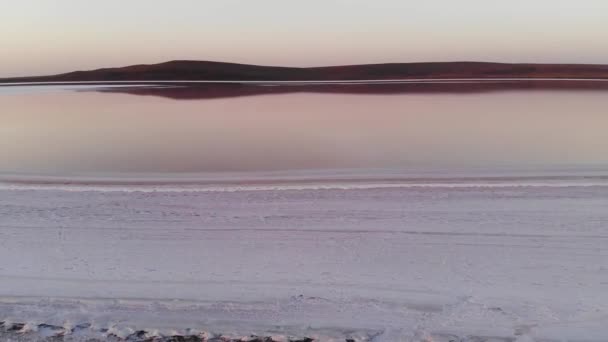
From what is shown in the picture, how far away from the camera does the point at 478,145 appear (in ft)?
4.18

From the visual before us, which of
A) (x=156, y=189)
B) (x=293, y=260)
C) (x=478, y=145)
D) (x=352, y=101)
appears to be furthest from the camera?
(x=352, y=101)

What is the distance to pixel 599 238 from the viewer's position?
2.58ft

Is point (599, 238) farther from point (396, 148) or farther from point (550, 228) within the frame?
point (396, 148)

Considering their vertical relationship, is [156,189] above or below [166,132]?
below

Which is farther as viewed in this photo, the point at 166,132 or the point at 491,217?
the point at 166,132

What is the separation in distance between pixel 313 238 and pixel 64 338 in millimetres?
458

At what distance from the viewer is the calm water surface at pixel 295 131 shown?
46.6 inches

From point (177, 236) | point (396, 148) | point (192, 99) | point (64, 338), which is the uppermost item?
point (192, 99)

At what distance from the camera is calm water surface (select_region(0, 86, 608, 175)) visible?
1.18 m

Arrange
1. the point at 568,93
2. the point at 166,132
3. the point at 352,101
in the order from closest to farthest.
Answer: the point at 166,132 → the point at 568,93 → the point at 352,101

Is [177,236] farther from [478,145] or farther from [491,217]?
[478,145]

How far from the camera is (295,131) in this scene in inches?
57.1

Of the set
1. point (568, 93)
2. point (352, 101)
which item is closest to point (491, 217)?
point (352, 101)

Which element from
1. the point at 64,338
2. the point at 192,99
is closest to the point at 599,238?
the point at 64,338
